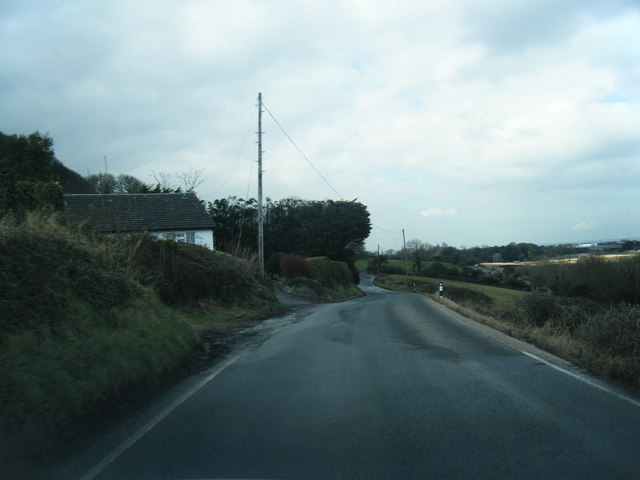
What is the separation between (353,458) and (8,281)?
587 cm

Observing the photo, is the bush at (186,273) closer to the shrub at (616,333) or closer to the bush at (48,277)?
the bush at (48,277)

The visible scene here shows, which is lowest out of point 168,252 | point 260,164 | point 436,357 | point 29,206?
point 436,357

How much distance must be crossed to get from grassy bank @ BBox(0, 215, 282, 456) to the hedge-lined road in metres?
0.55

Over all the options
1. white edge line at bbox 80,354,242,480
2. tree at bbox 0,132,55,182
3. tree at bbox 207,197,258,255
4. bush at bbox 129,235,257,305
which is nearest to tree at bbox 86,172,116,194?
tree at bbox 207,197,258,255

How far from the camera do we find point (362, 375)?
806cm

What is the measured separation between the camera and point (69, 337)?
7.43m

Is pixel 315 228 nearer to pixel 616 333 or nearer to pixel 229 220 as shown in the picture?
pixel 229 220

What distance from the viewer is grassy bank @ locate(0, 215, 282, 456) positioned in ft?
17.4

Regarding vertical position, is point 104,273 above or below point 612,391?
above

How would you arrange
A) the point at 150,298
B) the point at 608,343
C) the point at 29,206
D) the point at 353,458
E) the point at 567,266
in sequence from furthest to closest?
the point at 567,266 < the point at 29,206 < the point at 150,298 < the point at 608,343 < the point at 353,458

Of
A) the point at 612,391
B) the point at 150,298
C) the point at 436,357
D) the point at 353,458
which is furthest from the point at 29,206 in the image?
the point at 612,391

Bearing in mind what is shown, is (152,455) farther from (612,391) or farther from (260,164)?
(260,164)

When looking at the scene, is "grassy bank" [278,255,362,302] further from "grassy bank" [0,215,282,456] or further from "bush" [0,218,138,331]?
"bush" [0,218,138,331]

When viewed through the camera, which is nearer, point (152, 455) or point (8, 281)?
point (152, 455)
